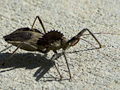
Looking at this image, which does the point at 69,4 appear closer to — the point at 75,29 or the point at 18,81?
the point at 75,29

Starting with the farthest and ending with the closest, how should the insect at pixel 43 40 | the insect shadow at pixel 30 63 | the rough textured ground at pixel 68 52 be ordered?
the insect at pixel 43 40, the insect shadow at pixel 30 63, the rough textured ground at pixel 68 52

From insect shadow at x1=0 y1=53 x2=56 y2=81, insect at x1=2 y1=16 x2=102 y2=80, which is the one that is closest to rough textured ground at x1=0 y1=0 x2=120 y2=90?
insect shadow at x1=0 y1=53 x2=56 y2=81

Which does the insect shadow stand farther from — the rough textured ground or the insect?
the insect

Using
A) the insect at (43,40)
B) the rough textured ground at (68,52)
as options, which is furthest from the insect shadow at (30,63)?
the insect at (43,40)

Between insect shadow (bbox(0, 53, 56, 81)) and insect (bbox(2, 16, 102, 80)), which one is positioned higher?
insect (bbox(2, 16, 102, 80))

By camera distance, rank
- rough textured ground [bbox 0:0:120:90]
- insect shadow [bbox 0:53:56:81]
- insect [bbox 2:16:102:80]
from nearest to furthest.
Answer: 1. rough textured ground [bbox 0:0:120:90]
2. insect shadow [bbox 0:53:56:81]
3. insect [bbox 2:16:102:80]

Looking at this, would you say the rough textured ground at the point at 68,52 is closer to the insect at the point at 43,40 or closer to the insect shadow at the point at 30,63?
the insect shadow at the point at 30,63

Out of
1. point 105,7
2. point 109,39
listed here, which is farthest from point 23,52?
point 105,7

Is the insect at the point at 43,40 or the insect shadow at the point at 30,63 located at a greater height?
the insect at the point at 43,40
